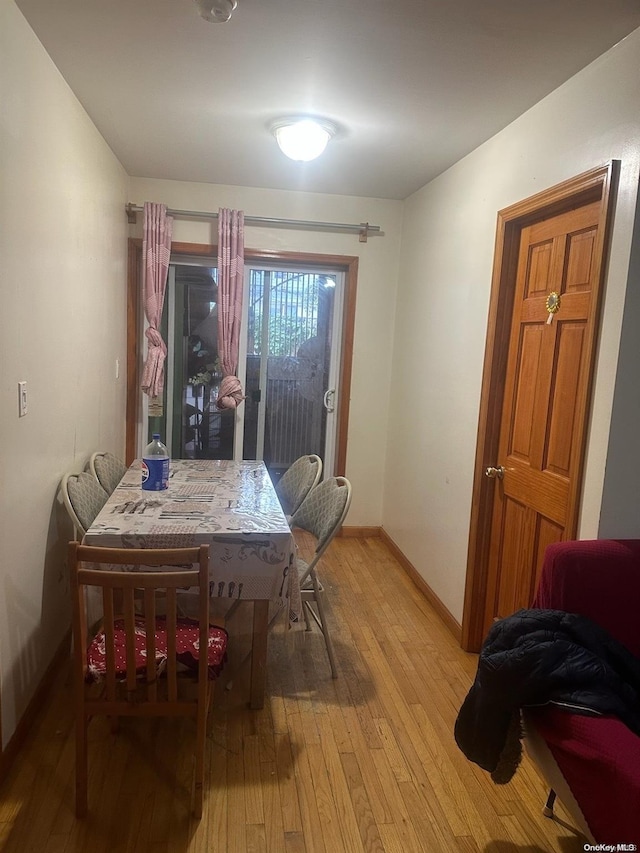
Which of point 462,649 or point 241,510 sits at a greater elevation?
point 241,510

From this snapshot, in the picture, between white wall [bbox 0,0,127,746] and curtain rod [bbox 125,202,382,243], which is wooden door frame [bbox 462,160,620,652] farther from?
white wall [bbox 0,0,127,746]

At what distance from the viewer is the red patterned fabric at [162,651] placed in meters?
1.82

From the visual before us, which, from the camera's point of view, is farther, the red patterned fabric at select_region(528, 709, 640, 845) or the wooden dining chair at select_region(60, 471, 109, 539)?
the wooden dining chair at select_region(60, 471, 109, 539)

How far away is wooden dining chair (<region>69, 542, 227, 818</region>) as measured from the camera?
1621 millimetres

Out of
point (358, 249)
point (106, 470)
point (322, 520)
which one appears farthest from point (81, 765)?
point (358, 249)

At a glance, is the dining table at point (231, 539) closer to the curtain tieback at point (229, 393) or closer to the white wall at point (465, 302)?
the white wall at point (465, 302)

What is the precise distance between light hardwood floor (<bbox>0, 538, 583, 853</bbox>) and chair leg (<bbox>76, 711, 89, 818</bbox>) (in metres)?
0.04

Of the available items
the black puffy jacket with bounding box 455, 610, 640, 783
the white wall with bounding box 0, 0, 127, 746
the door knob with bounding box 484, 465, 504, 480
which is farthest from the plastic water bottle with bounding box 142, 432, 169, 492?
the black puffy jacket with bounding box 455, 610, 640, 783

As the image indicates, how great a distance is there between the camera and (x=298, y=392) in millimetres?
4453

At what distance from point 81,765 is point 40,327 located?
58.4 inches

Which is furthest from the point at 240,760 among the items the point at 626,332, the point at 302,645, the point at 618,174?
the point at 618,174

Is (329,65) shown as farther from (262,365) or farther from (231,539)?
(262,365)

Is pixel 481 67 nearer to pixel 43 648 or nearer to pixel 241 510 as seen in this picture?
pixel 241 510

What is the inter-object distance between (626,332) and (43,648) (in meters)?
2.44
